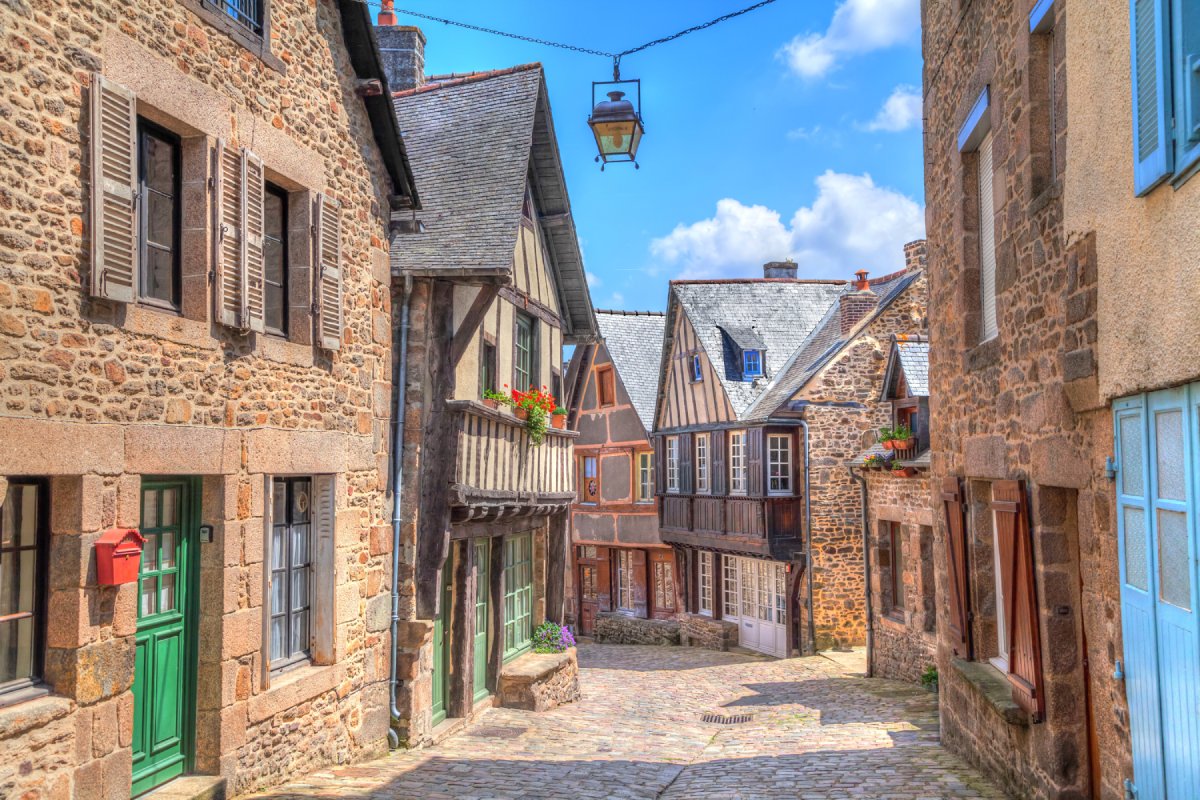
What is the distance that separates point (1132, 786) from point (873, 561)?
1130cm

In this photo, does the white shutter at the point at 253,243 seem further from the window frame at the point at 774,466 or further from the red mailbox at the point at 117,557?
the window frame at the point at 774,466

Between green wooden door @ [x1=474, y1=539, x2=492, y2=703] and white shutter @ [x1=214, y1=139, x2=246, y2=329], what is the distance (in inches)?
216

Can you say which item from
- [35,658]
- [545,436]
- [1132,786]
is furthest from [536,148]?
[1132,786]

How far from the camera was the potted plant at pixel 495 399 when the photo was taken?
34.1 feet

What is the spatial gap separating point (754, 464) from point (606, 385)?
5.95 meters

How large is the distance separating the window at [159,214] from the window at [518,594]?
653 centimetres

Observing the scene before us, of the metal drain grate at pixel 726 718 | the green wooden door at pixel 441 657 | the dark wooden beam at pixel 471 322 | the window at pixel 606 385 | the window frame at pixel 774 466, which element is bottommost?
the metal drain grate at pixel 726 718

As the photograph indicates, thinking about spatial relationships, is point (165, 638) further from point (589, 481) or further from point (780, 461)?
point (589, 481)

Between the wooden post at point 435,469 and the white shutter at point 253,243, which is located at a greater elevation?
the white shutter at point 253,243

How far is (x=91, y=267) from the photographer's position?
4957mm

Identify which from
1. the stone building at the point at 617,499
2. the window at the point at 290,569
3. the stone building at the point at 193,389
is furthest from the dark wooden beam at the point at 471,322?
the stone building at the point at 617,499

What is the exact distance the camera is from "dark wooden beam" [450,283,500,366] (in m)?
9.42

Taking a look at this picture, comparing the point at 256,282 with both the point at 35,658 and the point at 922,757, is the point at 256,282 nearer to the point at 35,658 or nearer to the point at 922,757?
the point at 35,658

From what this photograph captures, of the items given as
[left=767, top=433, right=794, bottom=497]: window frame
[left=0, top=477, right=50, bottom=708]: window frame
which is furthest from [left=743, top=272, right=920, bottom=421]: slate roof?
[left=0, top=477, right=50, bottom=708]: window frame
